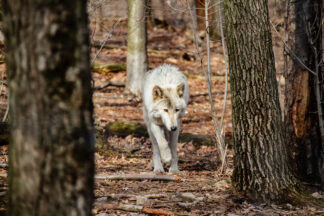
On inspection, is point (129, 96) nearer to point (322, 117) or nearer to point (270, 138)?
point (322, 117)

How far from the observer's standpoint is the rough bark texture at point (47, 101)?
2.16m

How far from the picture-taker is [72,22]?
2.19 meters

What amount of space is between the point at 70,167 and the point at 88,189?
0.61ft

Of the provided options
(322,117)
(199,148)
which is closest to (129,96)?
(199,148)

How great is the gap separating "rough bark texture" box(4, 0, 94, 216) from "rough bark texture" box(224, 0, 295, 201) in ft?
10.00

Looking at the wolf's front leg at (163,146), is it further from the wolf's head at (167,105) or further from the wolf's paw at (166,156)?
the wolf's head at (167,105)

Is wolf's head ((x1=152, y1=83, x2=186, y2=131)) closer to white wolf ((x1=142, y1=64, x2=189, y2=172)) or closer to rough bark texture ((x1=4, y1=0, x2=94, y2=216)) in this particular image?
white wolf ((x1=142, y1=64, x2=189, y2=172))

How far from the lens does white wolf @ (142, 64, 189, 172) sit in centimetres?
721

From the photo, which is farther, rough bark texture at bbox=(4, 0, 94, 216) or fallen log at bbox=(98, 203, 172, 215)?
fallen log at bbox=(98, 203, 172, 215)

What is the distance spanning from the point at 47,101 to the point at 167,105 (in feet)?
16.9

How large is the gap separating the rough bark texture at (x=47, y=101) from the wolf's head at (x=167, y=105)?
4920 mm

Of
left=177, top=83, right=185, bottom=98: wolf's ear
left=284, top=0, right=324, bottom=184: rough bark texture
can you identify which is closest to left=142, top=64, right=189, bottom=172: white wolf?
left=177, top=83, right=185, bottom=98: wolf's ear

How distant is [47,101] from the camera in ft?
7.13

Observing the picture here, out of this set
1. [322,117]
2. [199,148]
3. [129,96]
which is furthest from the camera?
[129,96]
